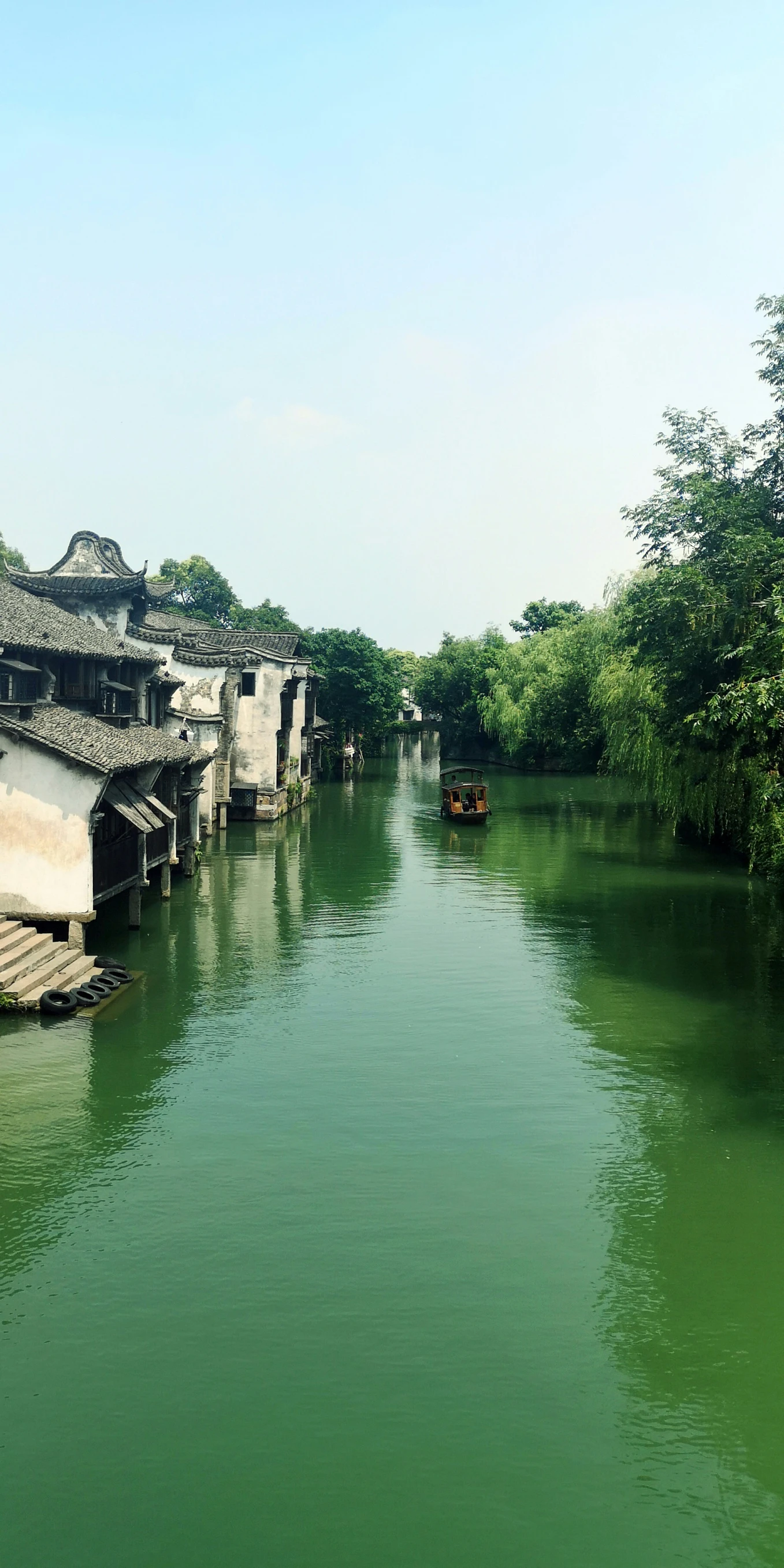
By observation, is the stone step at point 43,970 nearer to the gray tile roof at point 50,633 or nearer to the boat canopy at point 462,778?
the gray tile roof at point 50,633

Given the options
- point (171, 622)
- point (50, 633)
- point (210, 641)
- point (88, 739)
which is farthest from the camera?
point (210, 641)

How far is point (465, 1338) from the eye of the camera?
9523 mm

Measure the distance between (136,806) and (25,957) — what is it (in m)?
5.12

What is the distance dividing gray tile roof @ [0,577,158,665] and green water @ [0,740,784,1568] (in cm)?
680

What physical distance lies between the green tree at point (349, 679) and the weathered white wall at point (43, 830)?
44.3 m

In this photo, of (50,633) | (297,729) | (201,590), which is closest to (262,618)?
(201,590)

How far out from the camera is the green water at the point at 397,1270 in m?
7.68

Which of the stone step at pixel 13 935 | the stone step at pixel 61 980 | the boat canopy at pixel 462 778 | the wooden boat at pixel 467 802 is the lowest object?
the stone step at pixel 61 980

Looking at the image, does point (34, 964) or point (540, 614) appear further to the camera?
point (540, 614)

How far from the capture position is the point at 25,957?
1881 cm

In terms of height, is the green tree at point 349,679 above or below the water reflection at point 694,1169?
above

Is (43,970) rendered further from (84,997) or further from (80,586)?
(80,586)

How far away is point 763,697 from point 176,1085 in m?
9.35

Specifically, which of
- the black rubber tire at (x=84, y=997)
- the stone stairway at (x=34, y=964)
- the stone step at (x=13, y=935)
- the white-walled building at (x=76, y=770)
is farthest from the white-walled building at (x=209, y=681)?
the black rubber tire at (x=84, y=997)
